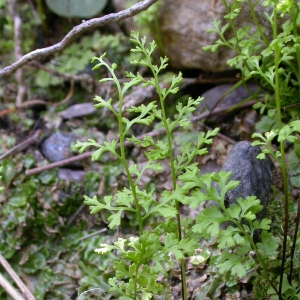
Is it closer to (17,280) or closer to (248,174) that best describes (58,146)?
(17,280)

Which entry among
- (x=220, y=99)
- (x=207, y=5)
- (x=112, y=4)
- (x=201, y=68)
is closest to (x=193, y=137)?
(x=220, y=99)

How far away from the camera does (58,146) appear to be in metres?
2.93

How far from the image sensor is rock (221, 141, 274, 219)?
189cm

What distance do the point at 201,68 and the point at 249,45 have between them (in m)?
1.32

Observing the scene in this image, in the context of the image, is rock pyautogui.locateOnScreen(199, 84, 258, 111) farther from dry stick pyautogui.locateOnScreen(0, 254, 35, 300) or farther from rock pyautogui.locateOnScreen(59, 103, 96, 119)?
dry stick pyautogui.locateOnScreen(0, 254, 35, 300)

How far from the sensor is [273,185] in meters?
2.20

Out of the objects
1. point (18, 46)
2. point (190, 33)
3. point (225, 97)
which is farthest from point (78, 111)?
point (225, 97)

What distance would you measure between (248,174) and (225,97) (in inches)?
42.1

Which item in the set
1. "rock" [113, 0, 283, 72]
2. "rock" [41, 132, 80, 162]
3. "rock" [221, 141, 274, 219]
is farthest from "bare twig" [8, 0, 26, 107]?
"rock" [221, 141, 274, 219]

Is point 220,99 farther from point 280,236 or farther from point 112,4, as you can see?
point 112,4

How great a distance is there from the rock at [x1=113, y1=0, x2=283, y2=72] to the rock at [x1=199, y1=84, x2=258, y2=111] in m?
0.16

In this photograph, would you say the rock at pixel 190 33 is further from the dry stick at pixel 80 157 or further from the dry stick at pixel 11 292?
the dry stick at pixel 11 292

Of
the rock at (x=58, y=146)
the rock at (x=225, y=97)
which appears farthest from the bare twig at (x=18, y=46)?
the rock at (x=225, y=97)

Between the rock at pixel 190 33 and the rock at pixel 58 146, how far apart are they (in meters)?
1.04
